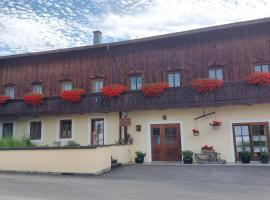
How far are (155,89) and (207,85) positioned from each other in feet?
9.31

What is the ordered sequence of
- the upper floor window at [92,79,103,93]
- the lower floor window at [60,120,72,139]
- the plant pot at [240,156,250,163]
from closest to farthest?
the plant pot at [240,156,250,163]
the lower floor window at [60,120,72,139]
the upper floor window at [92,79,103,93]

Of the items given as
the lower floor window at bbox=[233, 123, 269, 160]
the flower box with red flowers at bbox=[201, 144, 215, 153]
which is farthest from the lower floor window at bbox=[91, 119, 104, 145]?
the lower floor window at bbox=[233, 123, 269, 160]

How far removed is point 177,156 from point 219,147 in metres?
2.36

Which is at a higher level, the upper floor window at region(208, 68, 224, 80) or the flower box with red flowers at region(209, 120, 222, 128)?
the upper floor window at region(208, 68, 224, 80)

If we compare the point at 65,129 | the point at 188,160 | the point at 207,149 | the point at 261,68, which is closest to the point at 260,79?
the point at 261,68

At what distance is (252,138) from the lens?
1371 centimetres

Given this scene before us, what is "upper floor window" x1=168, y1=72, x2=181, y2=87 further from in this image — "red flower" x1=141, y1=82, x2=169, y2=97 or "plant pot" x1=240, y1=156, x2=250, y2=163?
"plant pot" x1=240, y1=156, x2=250, y2=163

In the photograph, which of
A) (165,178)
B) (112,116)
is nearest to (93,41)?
(112,116)

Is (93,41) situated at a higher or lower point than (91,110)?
higher

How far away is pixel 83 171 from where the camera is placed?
10.7 m

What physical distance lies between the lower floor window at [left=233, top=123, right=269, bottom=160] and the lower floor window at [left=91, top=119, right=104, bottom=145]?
7830mm

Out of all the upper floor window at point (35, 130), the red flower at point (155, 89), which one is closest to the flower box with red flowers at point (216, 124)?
the red flower at point (155, 89)

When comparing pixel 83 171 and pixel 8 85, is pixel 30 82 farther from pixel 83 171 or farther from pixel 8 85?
pixel 83 171

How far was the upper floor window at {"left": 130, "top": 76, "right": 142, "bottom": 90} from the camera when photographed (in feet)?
52.9
